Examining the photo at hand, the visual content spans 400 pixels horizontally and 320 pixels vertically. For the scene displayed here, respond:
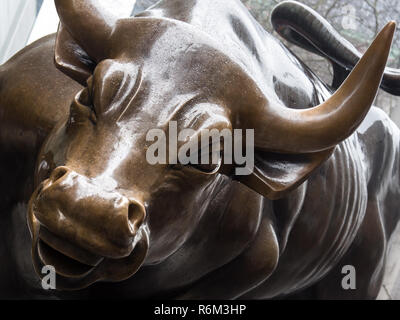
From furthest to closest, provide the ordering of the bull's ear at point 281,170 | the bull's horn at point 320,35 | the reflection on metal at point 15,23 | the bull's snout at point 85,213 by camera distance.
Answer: the reflection on metal at point 15,23 → the bull's horn at point 320,35 → the bull's ear at point 281,170 → the bull's snout at point 85,213

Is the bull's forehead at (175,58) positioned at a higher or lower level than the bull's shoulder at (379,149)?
higher

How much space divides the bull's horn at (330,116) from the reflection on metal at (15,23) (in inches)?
55.4

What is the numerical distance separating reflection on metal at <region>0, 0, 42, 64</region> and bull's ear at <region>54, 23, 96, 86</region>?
117cm

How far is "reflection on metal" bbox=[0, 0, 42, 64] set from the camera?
237cm

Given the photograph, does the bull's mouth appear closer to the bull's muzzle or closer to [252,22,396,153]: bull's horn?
the bull's muzzle

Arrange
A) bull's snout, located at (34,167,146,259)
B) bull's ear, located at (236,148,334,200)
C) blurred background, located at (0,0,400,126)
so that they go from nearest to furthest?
bull's snout, located at (34,167,146,259), bull's ear, located at (236,148,334,200), blurred background, located at (0,0,400,126)

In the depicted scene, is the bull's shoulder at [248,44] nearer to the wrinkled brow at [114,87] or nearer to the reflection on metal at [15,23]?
the wrinkled brow at [114,87]

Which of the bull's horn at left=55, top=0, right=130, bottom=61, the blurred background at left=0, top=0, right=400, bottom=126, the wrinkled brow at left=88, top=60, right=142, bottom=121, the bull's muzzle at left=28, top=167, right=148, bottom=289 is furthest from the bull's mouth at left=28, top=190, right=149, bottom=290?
the blurred background at left=0, top=0, right=400, bottom=126

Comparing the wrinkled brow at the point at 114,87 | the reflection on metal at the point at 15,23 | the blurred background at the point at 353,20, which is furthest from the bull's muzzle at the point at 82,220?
the blurred background at the point at 353,20

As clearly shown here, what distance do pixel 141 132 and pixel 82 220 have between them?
0.57 feet

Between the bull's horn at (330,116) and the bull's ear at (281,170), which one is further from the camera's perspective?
the bull's ear at (281,170)

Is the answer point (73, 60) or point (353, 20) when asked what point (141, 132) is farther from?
point (353, 20)

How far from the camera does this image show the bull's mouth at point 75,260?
3.43 feet
